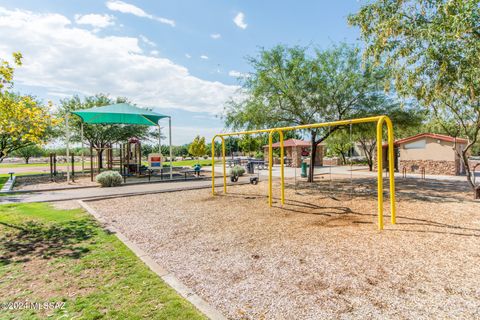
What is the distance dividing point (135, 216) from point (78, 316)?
14.9 ft

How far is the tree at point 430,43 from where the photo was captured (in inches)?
225

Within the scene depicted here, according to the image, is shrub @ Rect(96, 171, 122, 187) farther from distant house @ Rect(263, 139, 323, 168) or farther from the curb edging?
distant house @ Rect(263, 139, 323, 168)

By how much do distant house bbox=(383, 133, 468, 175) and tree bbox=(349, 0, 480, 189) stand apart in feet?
35.7

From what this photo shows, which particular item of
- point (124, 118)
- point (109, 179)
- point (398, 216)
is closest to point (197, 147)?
point (124, 118)

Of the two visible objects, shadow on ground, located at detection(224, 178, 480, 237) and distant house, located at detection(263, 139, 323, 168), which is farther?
distant house, located at detection(263, 139, 323, 168)

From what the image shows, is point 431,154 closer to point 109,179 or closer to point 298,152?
point 298,152

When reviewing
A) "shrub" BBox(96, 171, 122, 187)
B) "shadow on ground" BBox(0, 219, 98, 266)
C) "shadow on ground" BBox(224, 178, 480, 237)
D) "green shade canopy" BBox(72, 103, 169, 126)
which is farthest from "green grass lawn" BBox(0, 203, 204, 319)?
"green shade canopy" BBox(72, 103, 169, 126)

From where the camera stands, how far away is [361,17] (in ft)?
25.2

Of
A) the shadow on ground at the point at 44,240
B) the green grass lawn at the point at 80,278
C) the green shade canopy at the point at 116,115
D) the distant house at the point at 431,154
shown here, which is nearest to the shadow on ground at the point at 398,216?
the green grass lawn at the point at 80,278

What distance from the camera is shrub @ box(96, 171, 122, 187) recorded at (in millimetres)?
12734

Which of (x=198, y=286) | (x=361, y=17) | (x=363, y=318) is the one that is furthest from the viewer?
(x=361, y=17)

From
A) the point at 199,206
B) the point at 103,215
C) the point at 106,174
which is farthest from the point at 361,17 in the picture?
the point at 106,174

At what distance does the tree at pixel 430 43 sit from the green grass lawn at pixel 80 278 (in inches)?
281

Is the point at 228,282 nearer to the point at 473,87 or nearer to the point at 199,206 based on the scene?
the point at 199,206
